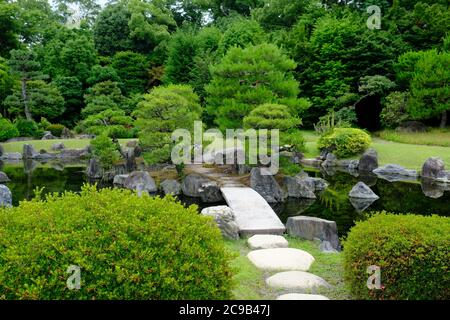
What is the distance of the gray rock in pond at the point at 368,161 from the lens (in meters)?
18.5

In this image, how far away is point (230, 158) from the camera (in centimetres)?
1535

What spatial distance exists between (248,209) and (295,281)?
4.67 metres

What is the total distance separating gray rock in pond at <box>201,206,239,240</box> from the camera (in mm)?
7219

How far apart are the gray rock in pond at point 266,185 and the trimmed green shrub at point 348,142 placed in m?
8.78

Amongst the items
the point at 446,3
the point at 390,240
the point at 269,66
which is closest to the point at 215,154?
the point at 269,66

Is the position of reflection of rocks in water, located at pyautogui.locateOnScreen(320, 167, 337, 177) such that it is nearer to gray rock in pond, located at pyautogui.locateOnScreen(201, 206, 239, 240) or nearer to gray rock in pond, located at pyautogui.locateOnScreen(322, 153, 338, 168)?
gray rock in pond, located at pyautogui.locateOnScreen(322, 153, 338, 168)

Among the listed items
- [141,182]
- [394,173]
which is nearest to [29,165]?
[141,182]

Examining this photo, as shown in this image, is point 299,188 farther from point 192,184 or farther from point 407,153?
point 407,153

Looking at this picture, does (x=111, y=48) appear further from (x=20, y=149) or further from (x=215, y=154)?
(x=215, y=154)

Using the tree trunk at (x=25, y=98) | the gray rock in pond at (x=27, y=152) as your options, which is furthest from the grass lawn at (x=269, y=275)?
the tree trunk at (x=25, y=98)

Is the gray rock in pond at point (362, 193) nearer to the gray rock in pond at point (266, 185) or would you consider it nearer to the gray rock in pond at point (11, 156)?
the gray rock in pond at point (266, 185)

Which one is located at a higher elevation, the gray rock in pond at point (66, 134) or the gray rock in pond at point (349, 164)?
the gray rock in pond at point (66, 134)

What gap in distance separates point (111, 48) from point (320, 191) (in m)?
28.2
